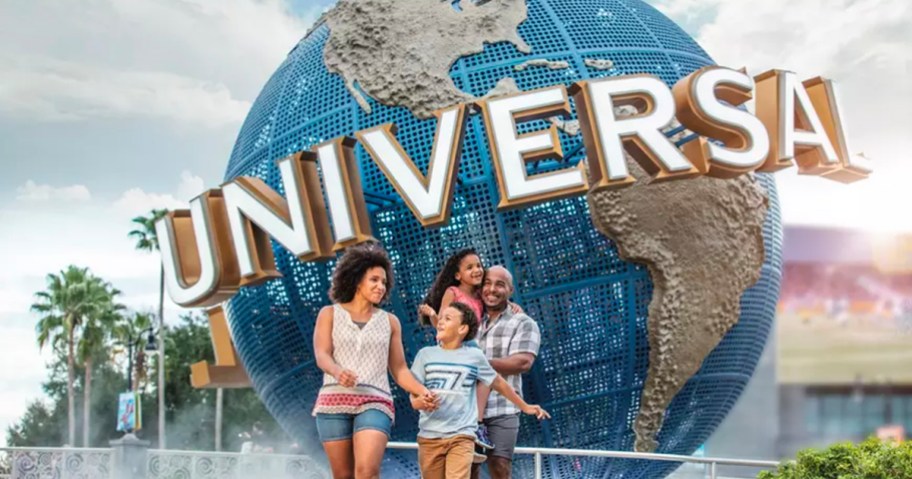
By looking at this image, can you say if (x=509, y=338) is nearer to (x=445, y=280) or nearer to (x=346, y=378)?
(x=445, y=280)

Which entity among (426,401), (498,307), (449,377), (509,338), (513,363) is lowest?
(426,401)

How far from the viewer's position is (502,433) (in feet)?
19.7

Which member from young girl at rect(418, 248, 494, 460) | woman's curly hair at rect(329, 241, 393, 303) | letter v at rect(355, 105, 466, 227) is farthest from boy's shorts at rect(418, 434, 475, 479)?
letter v at rect(355, 105, 466, 227)

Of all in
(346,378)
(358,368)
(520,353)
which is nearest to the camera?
(346,378)

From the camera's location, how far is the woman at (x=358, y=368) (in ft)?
16.7

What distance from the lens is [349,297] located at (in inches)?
210

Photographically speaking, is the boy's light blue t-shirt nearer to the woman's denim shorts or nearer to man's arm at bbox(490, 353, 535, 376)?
the woman's denim shorts

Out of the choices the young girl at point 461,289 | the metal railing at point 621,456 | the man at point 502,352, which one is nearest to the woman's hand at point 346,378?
the young girl at point 461,289

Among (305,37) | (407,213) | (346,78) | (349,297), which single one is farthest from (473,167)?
(349,297)

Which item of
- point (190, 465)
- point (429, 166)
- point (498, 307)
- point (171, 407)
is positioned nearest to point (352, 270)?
point (498, 307)

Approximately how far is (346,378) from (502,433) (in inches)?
50.4

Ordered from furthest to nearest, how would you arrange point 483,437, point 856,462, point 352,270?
point 856,462
point 483,437
point 352,270

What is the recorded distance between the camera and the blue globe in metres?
8.66

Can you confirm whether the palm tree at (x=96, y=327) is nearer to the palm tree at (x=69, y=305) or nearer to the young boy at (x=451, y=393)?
the palm tree at (x=69, y=305)
